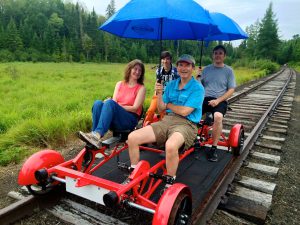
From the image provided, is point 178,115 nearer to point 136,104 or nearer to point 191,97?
point 191,97

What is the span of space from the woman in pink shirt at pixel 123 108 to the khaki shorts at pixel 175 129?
47 cm

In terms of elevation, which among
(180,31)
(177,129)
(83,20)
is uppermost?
(83,20)

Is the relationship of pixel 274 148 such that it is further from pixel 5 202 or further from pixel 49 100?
pixel 49 100

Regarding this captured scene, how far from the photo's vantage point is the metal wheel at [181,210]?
7.95 feet

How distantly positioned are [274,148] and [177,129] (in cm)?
297

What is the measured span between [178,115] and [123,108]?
74cm

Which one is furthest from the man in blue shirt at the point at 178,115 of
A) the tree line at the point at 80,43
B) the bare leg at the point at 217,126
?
the tree line at the point at 80,43

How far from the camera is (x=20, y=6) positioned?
98.1 metres

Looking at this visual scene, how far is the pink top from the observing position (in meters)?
3.96

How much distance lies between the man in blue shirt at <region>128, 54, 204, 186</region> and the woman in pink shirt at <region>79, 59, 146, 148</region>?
37 cm

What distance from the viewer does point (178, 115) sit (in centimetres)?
368

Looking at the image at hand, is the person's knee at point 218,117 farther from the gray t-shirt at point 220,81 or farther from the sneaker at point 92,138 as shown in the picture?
the sneaker at point 92,138

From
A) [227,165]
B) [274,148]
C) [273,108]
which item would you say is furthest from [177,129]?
[273,108]

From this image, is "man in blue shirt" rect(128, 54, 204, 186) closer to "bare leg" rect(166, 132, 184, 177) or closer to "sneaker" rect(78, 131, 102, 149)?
"bare leg" rect(166, 132, 184, 177)
